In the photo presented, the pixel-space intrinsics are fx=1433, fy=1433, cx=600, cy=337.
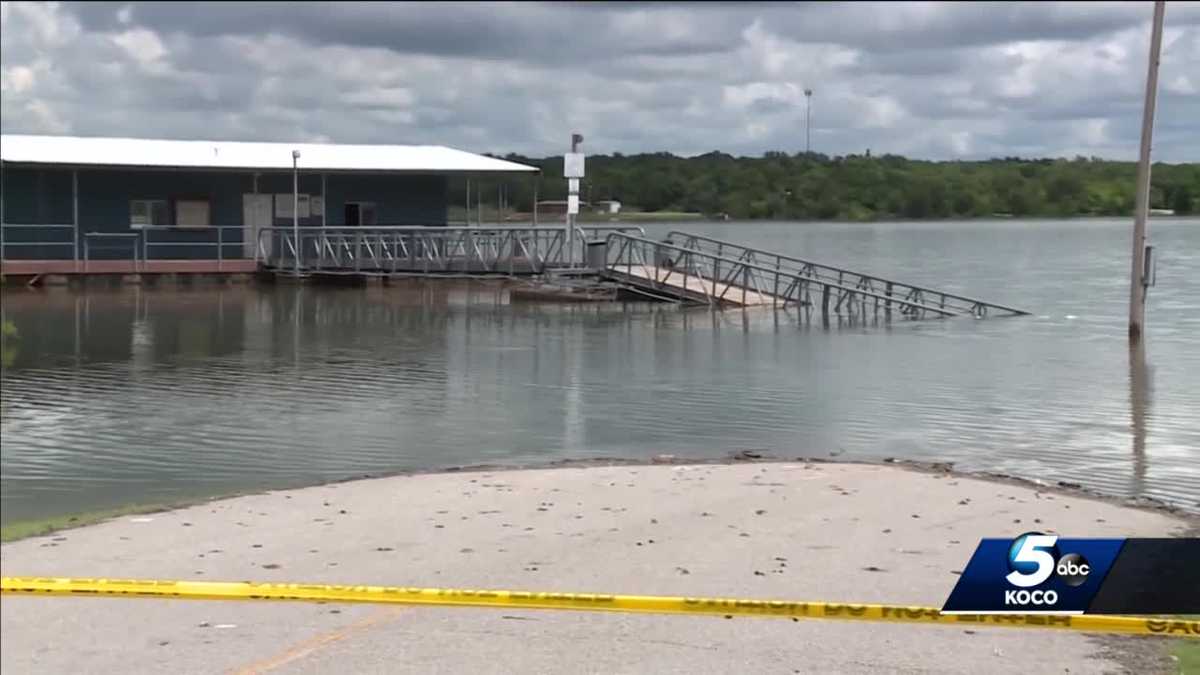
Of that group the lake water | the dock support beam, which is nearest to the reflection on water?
the lake water

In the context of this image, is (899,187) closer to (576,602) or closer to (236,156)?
(576,602)

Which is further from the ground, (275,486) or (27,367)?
(27,367)

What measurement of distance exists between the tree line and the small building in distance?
26.1m

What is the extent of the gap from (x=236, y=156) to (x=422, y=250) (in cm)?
714

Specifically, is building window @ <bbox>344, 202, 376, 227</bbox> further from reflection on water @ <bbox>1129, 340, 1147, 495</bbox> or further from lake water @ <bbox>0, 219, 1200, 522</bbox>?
reflection on water @ <bbox>1129, 340, 1147, 495</bbox>

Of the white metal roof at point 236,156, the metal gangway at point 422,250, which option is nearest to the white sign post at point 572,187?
the metal gangway at point 422,250

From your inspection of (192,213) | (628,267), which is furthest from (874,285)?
(192,213)

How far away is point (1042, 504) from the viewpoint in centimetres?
850

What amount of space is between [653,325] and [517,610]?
20.8 metres

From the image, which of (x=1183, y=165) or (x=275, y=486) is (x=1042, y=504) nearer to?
(x=1183, y=165)

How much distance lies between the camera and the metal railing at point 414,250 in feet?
109

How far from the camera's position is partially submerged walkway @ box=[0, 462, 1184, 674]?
5.27 meters

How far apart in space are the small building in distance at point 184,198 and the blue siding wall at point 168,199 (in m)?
0.03

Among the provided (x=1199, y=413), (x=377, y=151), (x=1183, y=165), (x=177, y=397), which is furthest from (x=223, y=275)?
(x=1183, y=165)
